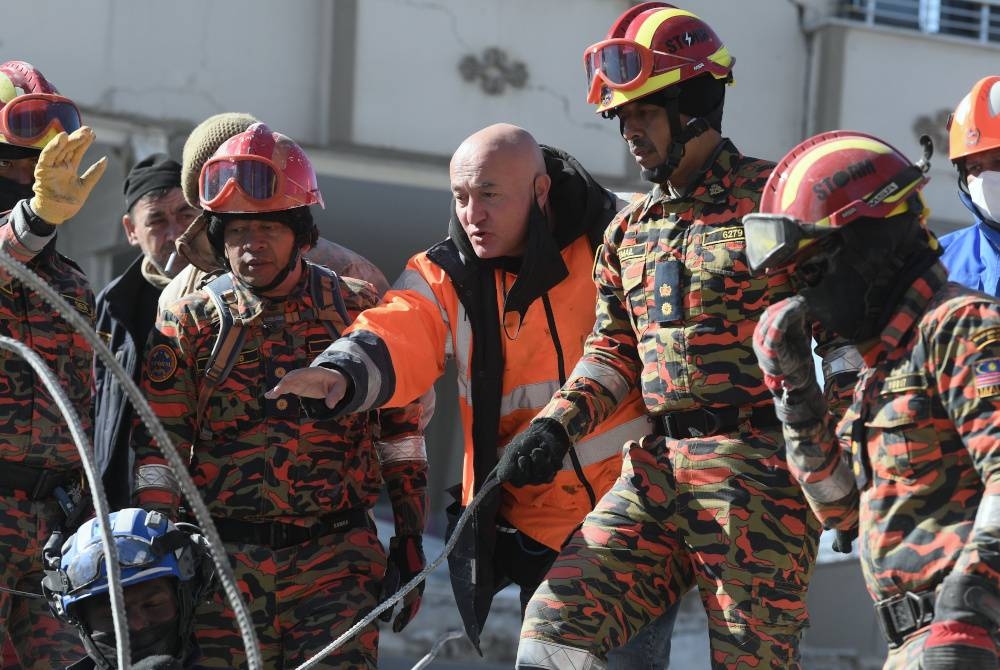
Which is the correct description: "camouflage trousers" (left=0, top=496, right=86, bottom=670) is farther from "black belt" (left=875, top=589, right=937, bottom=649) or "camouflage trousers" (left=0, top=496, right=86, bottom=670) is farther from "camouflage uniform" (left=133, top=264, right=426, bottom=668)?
"black belt" (left=875, top=589, right=937, bottom=649)

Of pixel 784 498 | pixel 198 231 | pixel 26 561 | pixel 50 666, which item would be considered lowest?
pixel 50 666

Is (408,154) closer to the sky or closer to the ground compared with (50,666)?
closer to the sky

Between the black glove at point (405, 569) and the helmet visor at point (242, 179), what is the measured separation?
45.8 inches

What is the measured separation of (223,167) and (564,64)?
7.37m

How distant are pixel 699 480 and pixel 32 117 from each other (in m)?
2.58

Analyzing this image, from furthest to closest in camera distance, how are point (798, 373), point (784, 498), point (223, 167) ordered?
point (223, 167)
point (784, 498)
point (798, 373)

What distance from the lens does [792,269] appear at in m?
4.00

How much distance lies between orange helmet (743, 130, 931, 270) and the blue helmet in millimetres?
1812

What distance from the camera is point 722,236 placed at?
4.63m

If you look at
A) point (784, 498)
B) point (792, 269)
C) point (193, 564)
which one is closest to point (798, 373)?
point (792, 269)

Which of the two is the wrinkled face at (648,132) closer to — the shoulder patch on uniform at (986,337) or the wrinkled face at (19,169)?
the shoulder patch on uniform at (986,337)

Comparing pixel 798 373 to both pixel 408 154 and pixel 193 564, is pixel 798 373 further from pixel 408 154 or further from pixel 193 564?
pixel 408 154

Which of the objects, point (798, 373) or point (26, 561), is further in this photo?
point (26, 561)

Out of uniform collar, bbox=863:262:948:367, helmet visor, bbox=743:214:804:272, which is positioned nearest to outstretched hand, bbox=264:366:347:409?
helmet visor, bbox=743:214:804:272
